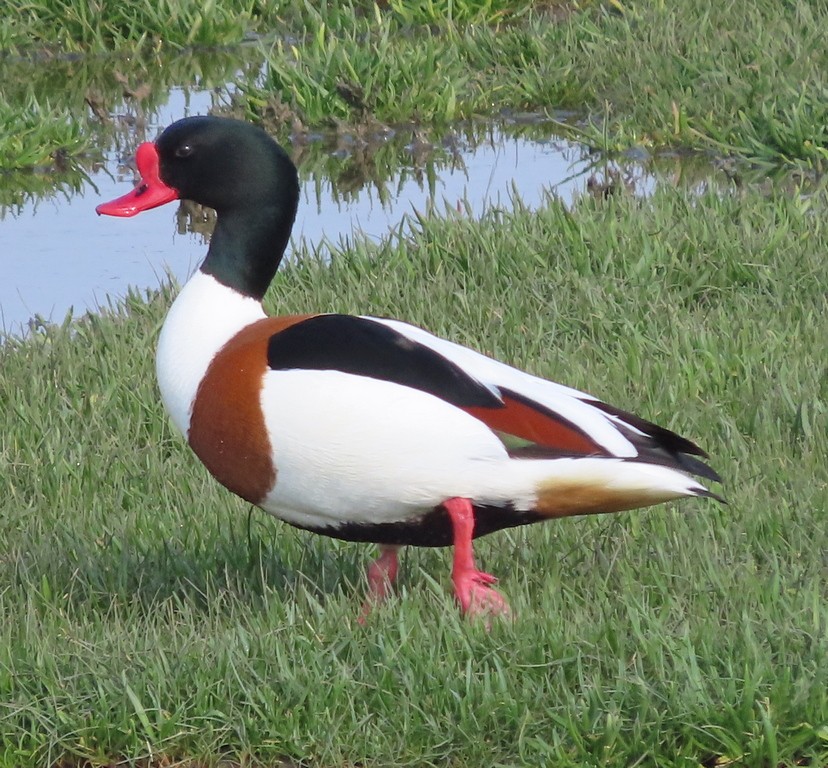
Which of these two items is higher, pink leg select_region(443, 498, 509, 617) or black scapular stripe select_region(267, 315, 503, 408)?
black scapular stripe select_region(267, 315, 503, 408)

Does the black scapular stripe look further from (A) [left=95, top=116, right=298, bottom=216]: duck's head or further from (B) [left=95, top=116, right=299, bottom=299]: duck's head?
(A) [left=95, top=116, right=298, bottom=216]: duck's head

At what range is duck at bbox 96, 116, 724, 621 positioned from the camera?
12.0 feet

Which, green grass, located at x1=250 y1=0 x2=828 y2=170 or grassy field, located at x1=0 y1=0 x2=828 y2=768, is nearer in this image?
grassy field, located at x1=0 y1=0 x2=828 y2=768

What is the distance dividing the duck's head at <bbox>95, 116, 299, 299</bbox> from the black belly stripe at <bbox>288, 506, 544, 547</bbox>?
0.70m

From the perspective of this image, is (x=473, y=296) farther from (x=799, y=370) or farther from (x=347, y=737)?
(x=347, y=737)

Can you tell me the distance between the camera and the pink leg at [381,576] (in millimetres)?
3902

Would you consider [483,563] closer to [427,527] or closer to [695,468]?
[427,527]

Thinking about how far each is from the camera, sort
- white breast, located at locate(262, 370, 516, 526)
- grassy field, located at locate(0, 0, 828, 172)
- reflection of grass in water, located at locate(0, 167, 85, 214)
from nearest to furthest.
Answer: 1. white breast, located at locate(262, 370, 516, 526)
2. reflection of grass in water, located at locate(0, 167, 85, 214)
3. grassy field, located at locate(0, 0, 828, 172)

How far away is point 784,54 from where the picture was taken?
28.9ft

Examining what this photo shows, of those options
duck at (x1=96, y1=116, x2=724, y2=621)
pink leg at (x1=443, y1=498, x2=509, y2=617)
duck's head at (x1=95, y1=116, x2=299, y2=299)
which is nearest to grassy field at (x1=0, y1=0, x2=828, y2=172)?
duck's head at (x1=95, y1=116, x2=299, y2=299)

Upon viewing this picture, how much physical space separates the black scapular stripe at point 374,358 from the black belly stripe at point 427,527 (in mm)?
247

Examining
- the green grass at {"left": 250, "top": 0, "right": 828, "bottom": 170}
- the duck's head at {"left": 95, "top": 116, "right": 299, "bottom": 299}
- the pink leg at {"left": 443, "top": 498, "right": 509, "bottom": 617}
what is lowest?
the pink leg at {"left": 443, "top": 498, "right": 509, "bottom": 617}

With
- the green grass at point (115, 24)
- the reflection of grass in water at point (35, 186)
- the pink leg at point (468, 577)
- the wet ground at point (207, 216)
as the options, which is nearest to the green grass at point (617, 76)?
the wet ground at point (207, 216)

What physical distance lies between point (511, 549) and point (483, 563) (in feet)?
0.28
